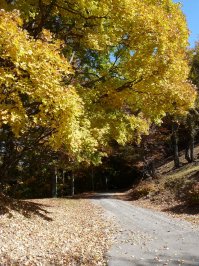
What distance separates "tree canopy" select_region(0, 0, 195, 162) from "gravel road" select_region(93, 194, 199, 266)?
2.97 m

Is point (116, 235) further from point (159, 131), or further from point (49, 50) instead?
point (159, 131)

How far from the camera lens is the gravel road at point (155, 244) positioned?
8297mm

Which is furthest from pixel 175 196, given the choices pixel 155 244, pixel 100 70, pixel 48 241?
pixel 48 241

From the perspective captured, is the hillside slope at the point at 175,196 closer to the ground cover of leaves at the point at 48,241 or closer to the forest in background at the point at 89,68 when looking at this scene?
the ground cover of leaves at the point at 48,241

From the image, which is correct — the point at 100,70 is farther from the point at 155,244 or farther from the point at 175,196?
the point at 175,196

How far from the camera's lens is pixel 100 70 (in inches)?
599

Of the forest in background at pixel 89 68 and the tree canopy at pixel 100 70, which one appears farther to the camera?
the tree canopy at pixel 100 70

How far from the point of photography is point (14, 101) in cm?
842

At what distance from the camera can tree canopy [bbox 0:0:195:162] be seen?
8203 mm

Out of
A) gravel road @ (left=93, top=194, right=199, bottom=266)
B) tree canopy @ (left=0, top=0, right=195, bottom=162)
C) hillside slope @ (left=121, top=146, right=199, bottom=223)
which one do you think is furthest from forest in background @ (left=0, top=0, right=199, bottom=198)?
hillside slope @ (left=121, top=146, right=199, bottom=223)

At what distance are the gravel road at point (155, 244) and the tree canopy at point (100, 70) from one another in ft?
9.73

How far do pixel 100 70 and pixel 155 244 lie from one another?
7.77m

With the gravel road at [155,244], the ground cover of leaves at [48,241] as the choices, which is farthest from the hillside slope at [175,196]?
the ground cover of leaves at [48,241]

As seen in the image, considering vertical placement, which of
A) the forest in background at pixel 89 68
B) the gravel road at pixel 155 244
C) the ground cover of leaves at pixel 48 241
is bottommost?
the gravel road at pixel 155 244
